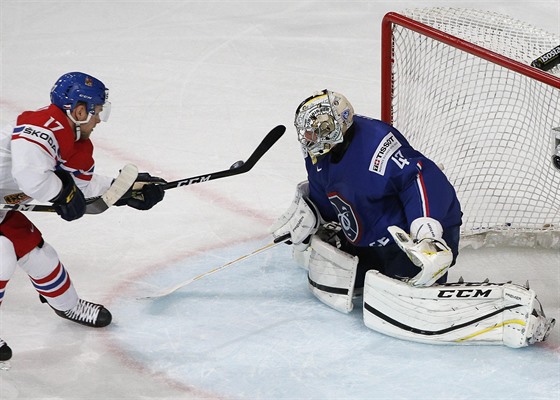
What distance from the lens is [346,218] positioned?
336 cm

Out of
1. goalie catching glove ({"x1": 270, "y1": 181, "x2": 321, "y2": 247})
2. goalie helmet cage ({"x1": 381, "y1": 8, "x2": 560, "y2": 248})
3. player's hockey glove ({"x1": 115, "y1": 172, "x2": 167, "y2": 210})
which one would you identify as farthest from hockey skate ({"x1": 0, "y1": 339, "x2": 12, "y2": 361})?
goalie helmet cage ({"x1": 381, "y1": 8, "x2": 560, "y2": 248})

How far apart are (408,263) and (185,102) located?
2296 mm

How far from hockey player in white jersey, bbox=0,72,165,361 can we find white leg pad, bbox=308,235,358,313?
802 mm

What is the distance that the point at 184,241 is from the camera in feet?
13.1

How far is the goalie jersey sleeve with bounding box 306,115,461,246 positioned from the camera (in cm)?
320

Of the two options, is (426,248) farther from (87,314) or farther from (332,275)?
(87,314)

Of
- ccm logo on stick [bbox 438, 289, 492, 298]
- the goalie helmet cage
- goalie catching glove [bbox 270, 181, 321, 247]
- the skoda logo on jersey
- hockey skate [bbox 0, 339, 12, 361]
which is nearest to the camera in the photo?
hockey skate [bbox 0, 339, 12, 361]

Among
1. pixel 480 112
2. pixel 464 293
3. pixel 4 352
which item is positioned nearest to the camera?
pixel 4 352

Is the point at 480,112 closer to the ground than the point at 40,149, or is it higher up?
closer to the ground

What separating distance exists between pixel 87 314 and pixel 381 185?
1037 mm

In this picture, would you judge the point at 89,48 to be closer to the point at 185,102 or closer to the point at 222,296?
the point at 185,102

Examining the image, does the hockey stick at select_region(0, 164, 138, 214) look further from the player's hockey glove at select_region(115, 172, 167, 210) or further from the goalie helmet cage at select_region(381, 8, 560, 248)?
the goalie helmet cage at select_region(381, 8, 560, 248)

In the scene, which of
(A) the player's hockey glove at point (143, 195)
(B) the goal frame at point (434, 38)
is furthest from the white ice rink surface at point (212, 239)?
(B) the goal frame at point (434, 38)

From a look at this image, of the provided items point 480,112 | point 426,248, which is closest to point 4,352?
point 426,248
